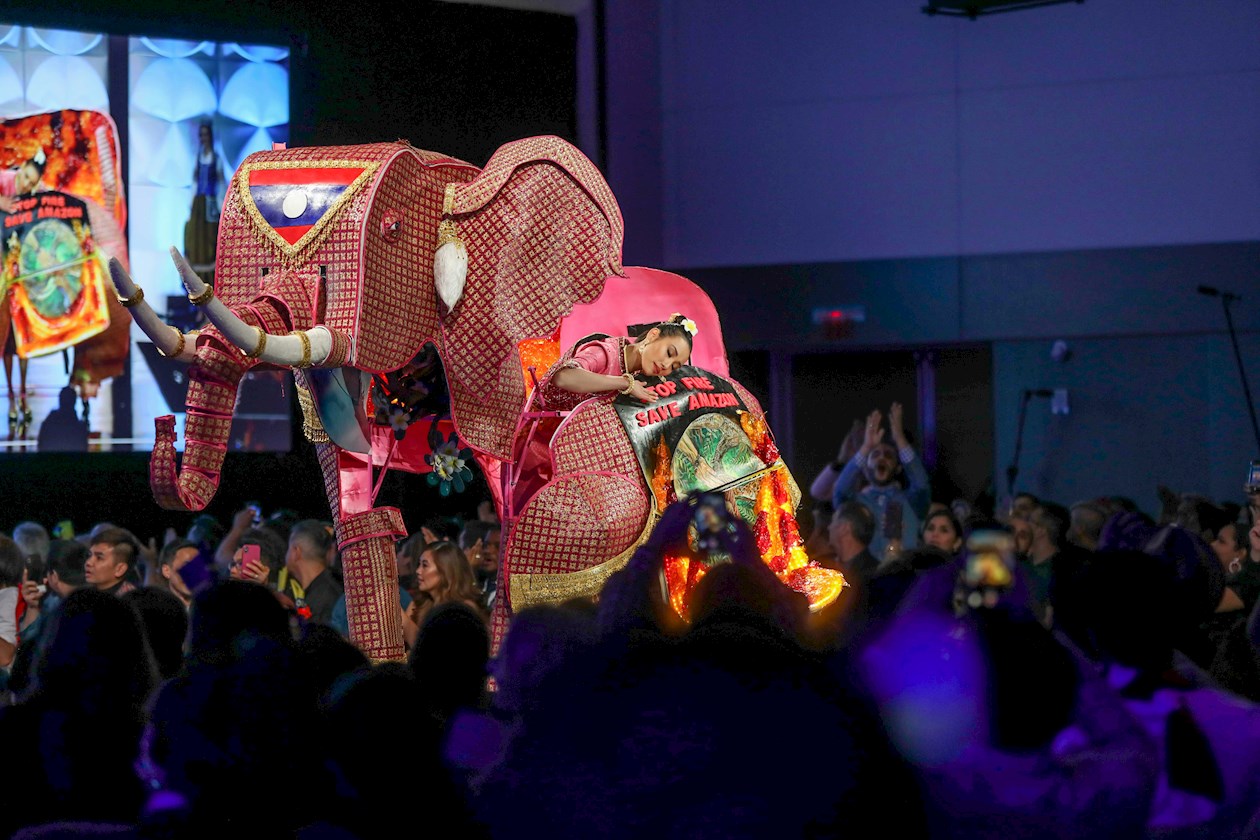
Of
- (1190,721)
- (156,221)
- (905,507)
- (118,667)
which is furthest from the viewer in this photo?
(156,221)

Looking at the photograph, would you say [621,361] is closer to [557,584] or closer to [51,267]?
[557,584]

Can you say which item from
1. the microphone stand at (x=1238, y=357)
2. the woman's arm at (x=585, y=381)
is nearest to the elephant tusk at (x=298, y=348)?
the woman's arm at (x=585, y=381)

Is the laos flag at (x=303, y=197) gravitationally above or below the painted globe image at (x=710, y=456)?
above

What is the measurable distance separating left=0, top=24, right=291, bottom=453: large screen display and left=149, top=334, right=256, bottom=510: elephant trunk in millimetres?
5150

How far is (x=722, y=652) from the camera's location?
1.83 metres

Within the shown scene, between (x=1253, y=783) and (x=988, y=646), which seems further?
(x=1253, y=783)

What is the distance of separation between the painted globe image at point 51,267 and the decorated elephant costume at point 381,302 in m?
4.93

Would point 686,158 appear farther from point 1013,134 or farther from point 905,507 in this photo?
point 905,507

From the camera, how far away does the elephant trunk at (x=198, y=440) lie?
3.42m

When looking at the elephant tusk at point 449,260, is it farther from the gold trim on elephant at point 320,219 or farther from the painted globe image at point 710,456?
the painted globe image at point 710,456

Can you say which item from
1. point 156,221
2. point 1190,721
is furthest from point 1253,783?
point 156,221

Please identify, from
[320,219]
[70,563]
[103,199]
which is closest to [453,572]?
[70,563]

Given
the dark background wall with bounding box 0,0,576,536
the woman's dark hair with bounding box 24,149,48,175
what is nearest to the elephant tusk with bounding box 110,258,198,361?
the woman's dark hair with bounding box 24,149,48,175

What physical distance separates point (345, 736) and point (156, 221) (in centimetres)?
711
